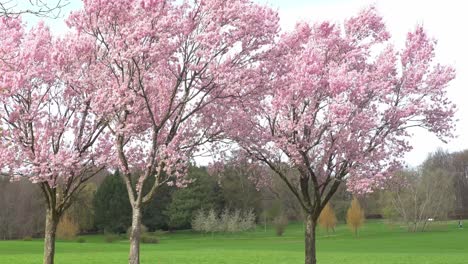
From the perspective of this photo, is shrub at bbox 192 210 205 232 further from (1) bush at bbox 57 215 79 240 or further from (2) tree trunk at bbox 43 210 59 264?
(2) tree trunk at bbox 43 210 59 264

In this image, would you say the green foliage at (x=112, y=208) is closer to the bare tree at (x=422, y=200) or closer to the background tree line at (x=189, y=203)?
the background tree line at (x=189, y=203)

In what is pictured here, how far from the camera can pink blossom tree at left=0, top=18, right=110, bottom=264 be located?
59.0 feet

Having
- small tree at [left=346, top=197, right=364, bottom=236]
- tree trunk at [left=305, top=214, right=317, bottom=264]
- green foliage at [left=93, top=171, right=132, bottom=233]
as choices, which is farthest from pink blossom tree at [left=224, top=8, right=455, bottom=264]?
green foliage at [left=93, top=171, right=132, bottom=233]

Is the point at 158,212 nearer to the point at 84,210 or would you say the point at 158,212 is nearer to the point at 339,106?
the point at 84,210

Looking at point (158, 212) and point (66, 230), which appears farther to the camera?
point (158, 212)

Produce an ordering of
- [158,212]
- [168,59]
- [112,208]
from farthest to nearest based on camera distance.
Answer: [158,212], [112,208], [168,59]

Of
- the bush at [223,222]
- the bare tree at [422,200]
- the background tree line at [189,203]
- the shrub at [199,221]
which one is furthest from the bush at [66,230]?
the bare tree at [422,200]

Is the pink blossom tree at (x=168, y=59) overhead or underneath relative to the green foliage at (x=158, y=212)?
overhead

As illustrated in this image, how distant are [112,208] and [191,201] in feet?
41.5

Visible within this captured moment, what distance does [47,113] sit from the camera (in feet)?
63.3

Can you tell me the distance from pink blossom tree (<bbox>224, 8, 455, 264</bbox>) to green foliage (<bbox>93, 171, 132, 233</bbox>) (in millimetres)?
67012

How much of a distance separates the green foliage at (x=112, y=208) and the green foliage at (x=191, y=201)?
22.5 ft

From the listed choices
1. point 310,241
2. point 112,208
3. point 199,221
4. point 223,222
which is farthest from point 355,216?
point 310,241

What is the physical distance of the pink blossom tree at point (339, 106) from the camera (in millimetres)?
18312
